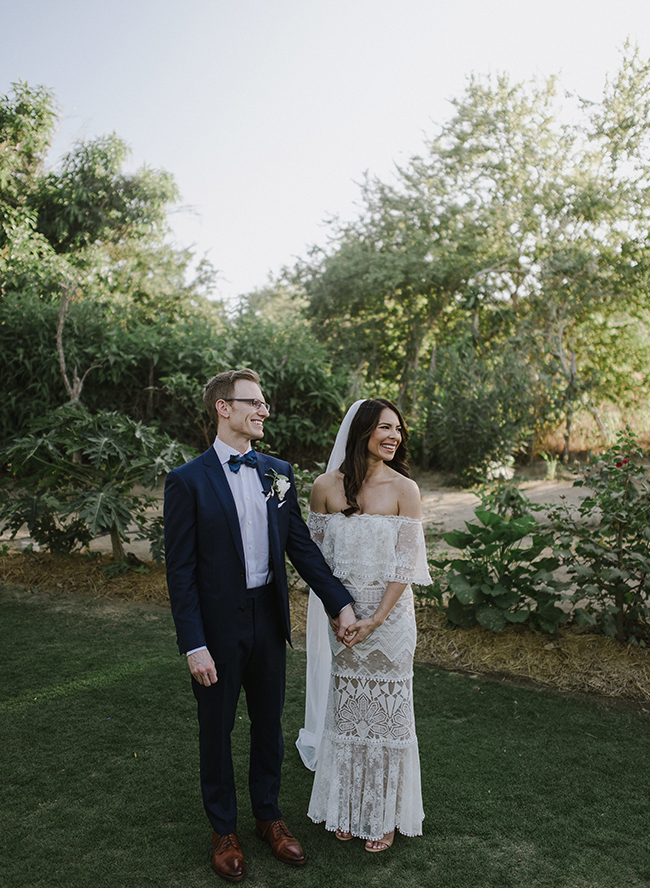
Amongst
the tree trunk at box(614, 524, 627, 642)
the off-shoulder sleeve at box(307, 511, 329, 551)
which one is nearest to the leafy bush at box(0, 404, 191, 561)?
the off-shoulder sleeve at box(307, 511, 329, 551)

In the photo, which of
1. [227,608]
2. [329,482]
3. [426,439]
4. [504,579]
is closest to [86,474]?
[504,579]

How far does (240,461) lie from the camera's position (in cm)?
249

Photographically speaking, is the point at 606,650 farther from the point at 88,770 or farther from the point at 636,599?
the point at 88,770

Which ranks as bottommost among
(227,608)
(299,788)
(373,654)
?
(299,788)

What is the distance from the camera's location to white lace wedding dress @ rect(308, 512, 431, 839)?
2.59 meters

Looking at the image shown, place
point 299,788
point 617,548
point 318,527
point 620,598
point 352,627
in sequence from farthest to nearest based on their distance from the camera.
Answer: point 620,598 → point 617,548 → point 299,788 → point 318,527 → point 352,627

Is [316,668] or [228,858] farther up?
[316,668]

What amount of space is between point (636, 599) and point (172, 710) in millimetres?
2994

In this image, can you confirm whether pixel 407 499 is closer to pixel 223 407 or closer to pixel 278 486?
pixel 278 486

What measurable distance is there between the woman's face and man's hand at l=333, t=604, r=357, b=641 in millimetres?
619

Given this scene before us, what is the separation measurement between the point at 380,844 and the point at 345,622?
89 centimetres

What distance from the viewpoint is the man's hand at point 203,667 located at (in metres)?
2.33

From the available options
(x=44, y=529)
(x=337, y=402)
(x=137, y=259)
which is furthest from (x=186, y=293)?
(x=44, y=529)

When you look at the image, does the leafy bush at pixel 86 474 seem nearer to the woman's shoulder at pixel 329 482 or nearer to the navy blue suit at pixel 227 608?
the woman's shoulder at pixel 329 482
